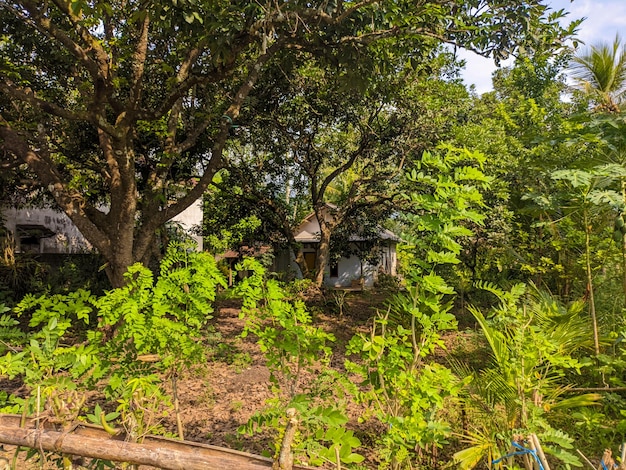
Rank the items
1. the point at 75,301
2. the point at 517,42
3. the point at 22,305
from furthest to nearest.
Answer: the point at 517,42, the point at 75,301, the point at 22,305

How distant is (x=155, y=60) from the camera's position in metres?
7.79

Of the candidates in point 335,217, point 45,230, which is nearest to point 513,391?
point 335,217

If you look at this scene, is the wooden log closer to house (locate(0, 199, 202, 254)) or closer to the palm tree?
the palm tree

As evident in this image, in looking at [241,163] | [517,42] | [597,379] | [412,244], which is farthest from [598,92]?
[241,163]

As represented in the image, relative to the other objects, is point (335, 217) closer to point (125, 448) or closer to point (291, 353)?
point (291, 353)

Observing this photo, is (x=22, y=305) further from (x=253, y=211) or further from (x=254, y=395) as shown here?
(x=253, y=211)

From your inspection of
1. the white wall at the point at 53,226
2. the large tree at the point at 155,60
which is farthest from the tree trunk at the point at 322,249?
the white wall at the point at 53,226

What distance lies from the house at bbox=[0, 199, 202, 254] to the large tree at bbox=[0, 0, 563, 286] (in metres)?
5.69

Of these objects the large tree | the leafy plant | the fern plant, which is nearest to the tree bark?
the large tree

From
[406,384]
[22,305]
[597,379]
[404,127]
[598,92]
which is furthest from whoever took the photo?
[404,127]

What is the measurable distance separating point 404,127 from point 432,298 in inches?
275

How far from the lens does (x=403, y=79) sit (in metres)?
8.25

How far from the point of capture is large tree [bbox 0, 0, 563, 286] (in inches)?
197

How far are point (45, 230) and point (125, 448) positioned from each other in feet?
51.5
